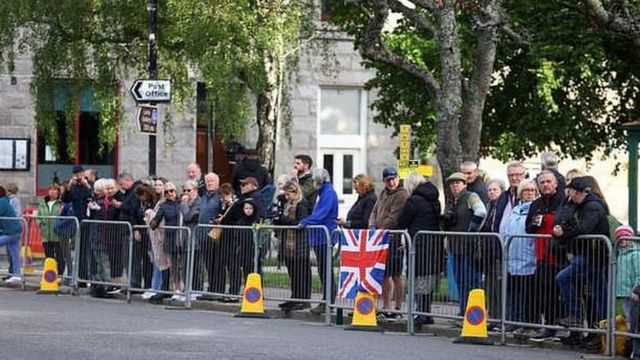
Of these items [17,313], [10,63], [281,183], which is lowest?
[17,313]

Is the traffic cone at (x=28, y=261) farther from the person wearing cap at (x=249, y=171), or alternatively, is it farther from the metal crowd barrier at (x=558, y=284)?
the metal crowd barrier at (x=558, y=284)

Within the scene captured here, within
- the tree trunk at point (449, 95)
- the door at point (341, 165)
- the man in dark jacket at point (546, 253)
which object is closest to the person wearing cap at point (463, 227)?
the man in dark jacket at point (546, 253)

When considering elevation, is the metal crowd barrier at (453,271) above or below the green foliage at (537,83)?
below

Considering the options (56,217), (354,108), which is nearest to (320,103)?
(354,108)

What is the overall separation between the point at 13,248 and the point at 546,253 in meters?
11.4

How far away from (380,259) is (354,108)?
2264 cm

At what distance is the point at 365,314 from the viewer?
1836 centimetres

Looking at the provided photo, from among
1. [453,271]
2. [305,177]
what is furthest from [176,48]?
[453,271]

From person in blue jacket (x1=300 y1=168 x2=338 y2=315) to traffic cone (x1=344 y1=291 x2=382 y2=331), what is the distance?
3.39ft

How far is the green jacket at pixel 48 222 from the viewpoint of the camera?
2439 cm

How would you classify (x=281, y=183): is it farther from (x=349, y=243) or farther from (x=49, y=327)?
(x=49, y=327)

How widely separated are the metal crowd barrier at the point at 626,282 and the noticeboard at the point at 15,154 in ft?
83.4

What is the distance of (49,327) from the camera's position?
17094 millimetres

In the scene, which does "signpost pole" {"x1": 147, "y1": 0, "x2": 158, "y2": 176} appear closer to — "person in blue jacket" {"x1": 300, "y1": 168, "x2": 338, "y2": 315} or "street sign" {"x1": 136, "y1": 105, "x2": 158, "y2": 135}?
"street sign" {"x1": 136, "y1": 105, "x2": 158, "y2": 135}
